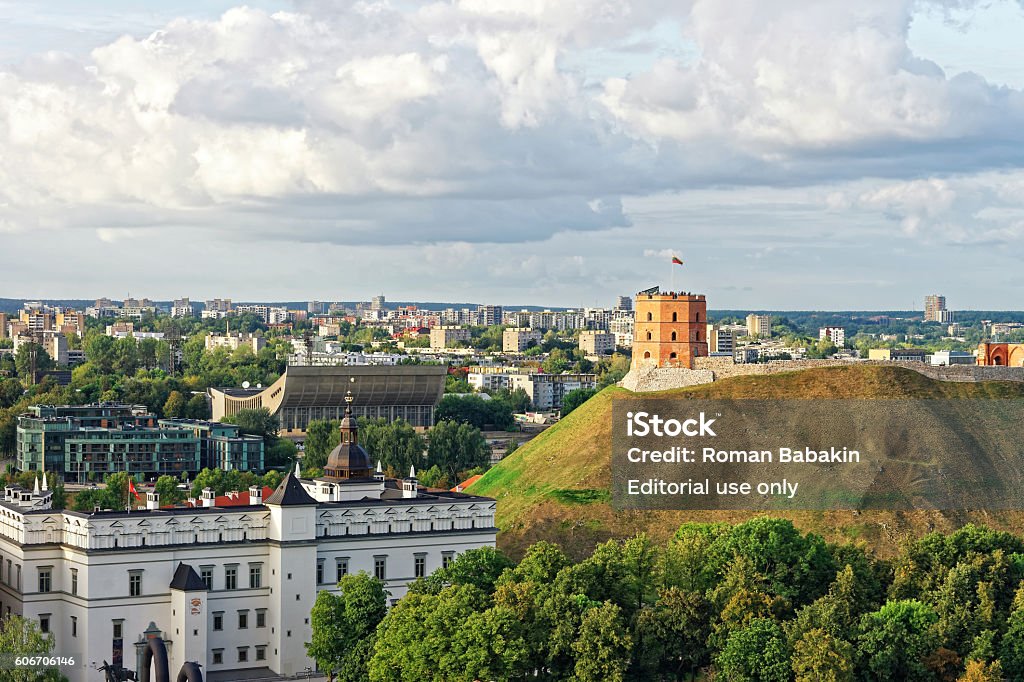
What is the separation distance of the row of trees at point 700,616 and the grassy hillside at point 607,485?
1870 cm

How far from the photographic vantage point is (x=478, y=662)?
2785 inches

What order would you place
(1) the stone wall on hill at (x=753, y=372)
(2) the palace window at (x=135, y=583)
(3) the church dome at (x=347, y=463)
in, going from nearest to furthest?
(2) the palace window at (x=135, y=583), (3) the church dome at (x=347, y=463), (1) the stone wall on hill at (x=753, y=372)

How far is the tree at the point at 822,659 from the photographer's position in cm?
6969

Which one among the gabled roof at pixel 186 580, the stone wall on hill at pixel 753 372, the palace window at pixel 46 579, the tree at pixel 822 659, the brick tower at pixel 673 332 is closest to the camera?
the tree at pixel 822 659

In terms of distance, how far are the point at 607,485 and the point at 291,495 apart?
34.2 meters

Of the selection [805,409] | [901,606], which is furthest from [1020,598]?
[805,409]

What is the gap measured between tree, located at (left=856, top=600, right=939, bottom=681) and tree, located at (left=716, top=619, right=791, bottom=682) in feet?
11.2

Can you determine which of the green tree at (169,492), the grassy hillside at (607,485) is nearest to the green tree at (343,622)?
the grassy hillside at (607,485)

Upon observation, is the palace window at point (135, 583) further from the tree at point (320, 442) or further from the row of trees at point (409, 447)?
the tree at point (320, 442)

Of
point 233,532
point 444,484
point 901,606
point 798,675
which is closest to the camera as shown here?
point 798,675

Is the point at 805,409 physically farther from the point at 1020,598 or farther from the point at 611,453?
the point at 1020,598

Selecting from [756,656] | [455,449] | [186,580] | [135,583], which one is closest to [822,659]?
[756,656]

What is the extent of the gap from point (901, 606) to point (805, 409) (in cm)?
4229

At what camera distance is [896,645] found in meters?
72.4
